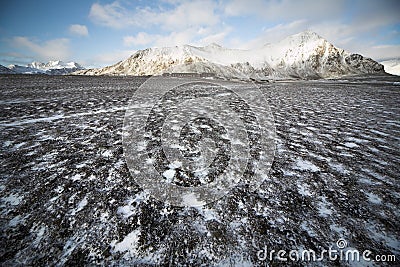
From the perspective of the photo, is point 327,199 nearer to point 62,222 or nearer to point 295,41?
point 62,222

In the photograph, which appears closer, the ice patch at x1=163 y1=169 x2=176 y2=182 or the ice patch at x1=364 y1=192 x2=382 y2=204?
the ice patch at x1=364 y1=192 x2=382 y2=204

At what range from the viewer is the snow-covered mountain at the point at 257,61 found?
468 feet

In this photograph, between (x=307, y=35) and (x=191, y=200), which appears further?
(x=307, y=35)

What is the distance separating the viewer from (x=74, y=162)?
2.30 metres

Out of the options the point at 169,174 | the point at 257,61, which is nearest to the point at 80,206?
the point at 169,174

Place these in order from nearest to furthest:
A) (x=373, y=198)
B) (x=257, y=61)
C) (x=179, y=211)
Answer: (x=179, y=211) → (x=373, y=198) → (x=257, y=61)

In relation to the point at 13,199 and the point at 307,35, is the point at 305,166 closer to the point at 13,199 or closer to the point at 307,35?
the point at 13,199

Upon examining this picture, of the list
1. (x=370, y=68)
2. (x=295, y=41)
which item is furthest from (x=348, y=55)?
(x=295, y=41)

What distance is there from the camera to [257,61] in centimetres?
17150

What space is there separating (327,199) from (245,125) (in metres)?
2.34

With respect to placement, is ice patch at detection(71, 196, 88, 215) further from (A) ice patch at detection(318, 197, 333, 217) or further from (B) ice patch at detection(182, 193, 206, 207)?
(A) ice patch at detection(318, 197, 333, 217)

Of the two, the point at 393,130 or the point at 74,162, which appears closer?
the point at 74,162

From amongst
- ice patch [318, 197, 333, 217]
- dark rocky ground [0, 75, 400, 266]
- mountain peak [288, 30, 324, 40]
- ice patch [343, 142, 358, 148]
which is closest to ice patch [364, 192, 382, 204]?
dark rocky ground [0, 75, 400, 266]

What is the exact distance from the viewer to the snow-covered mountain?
143m
